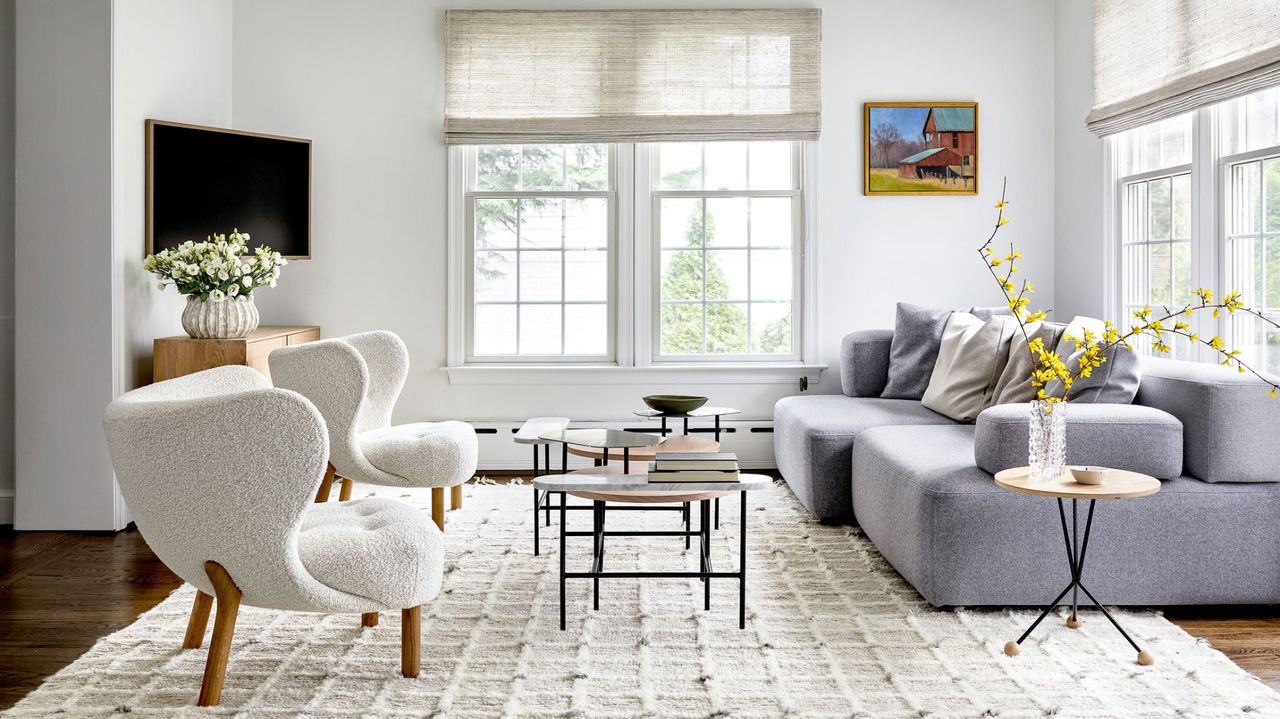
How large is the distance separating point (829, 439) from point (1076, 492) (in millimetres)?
1714

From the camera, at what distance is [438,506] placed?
4.10 meters

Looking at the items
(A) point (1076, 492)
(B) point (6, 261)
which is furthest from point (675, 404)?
(B) point (6, 261)

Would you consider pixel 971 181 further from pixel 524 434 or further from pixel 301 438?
pixel 301 438

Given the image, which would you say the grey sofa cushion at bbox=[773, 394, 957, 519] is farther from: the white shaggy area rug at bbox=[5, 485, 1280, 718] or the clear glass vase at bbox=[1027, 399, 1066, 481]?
the clear glass vase at bbox=[1027, 399, 1066, 481]

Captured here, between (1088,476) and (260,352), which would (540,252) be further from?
(1088,476)

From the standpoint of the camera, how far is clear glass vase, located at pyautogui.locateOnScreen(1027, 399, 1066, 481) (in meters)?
2.76

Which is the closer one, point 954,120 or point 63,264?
point 63,264

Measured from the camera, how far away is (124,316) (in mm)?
4316

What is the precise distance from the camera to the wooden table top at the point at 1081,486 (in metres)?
2.55

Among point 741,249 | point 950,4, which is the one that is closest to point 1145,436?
point 741,249

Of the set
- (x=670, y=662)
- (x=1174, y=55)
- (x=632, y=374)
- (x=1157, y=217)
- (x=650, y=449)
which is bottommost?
(x=670, y=662)

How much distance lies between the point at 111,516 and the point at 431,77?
2.80 metres

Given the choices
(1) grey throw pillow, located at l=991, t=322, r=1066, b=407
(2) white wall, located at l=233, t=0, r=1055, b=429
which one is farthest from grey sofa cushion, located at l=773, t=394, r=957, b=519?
(2) white wall, located at l=233, t=0, r=1055, b=429

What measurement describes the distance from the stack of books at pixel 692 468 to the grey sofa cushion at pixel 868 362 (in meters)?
2.16
